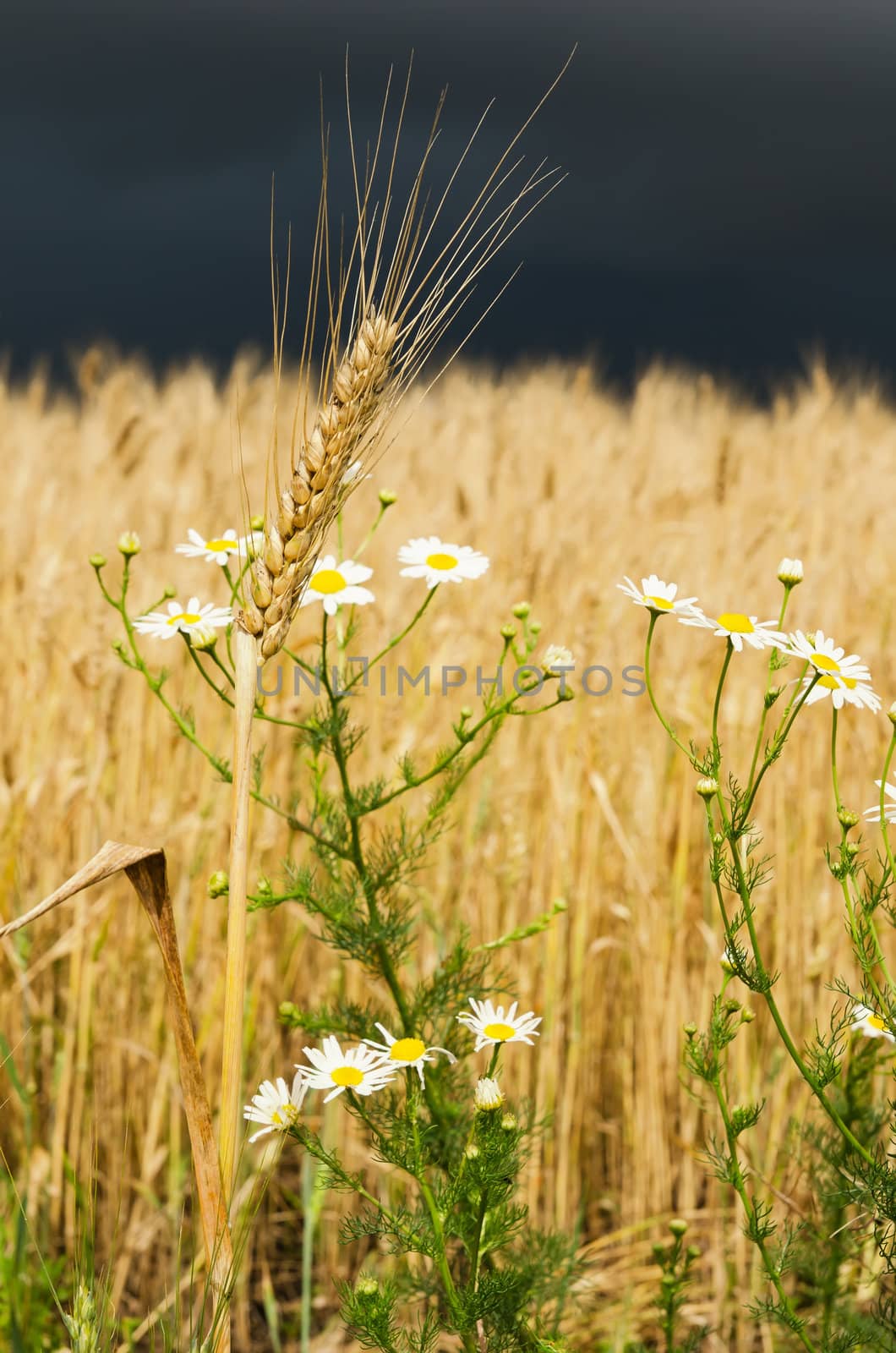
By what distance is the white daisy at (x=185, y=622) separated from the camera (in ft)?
3.60

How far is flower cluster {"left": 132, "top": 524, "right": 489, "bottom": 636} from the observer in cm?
111

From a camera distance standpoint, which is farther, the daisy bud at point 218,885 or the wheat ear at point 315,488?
the daisy bud at point 218,885

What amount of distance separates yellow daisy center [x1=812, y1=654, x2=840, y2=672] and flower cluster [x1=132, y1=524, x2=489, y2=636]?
1.09 ft

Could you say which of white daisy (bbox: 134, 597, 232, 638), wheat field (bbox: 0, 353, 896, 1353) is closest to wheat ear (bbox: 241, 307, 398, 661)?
white daisy (bbox: 134, 597, 232, 638)

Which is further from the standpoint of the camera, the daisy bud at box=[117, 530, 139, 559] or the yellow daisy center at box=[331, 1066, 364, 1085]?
the daisy bud at box=[117, 530, 139, 559]

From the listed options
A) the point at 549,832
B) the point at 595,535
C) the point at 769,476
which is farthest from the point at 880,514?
the point at 549,832

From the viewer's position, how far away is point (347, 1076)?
3.17ft

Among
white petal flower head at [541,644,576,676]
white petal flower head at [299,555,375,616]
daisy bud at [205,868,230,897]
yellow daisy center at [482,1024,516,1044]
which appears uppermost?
white petal flower head at [299,555,375,616]

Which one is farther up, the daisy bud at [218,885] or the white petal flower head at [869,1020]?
the daisy bud at [218,885]

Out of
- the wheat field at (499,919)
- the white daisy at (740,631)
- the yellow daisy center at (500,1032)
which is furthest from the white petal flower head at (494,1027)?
the wheat field at (499,919)

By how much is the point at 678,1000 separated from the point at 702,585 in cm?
109

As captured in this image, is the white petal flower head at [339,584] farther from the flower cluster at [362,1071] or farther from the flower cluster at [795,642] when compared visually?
the flower cluster at [362,1071]

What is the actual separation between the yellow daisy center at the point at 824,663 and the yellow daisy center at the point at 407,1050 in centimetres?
48

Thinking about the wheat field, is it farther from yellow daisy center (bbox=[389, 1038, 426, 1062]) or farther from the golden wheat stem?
the golden wheat stem
